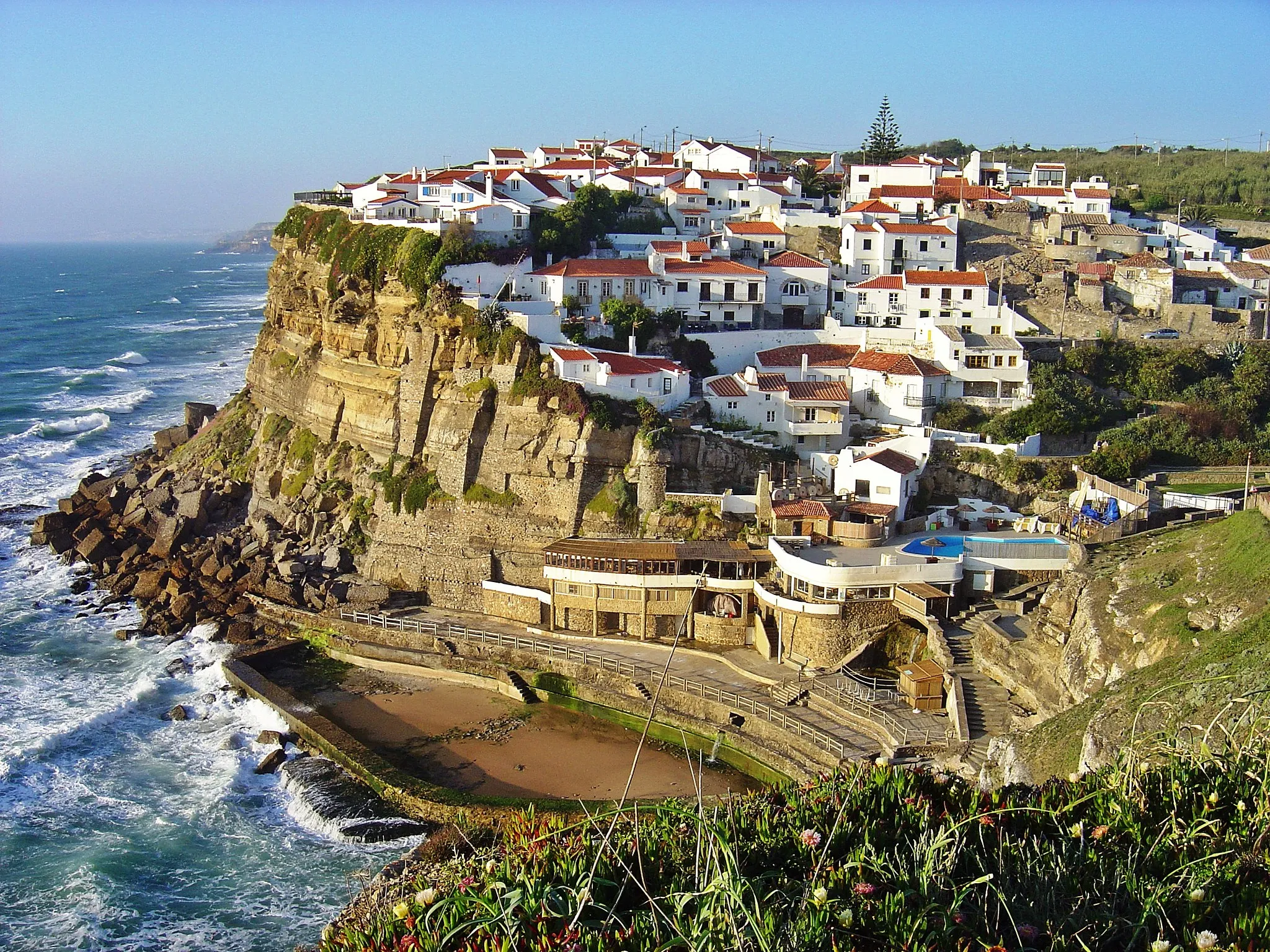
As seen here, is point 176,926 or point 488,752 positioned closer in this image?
point 176,926

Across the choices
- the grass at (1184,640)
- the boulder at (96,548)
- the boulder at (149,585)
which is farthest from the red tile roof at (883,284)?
the boulder at (96,548)

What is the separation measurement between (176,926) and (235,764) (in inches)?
Answer: 228

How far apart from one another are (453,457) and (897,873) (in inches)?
986

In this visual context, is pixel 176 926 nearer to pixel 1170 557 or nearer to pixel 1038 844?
pixel 1038 844

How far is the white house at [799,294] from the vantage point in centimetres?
4150

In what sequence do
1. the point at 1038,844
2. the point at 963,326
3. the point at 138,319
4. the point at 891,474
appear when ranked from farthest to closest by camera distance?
the point at 138,319, the point at 963,326, the point at 891,474, the point at 1038,844

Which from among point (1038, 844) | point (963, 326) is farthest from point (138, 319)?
point (1038, 844)

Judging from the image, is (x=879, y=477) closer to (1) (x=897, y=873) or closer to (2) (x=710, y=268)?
(2) (x=710, y=268)

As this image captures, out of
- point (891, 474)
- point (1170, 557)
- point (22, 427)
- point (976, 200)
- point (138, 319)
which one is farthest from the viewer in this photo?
point (138, 319)

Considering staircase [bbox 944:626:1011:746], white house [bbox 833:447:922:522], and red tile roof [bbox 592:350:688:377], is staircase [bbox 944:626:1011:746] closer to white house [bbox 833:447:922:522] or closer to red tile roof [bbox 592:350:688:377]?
white house [bbox 833:447:922:522]

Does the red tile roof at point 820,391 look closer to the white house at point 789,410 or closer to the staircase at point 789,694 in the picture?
the white house at point 789,410

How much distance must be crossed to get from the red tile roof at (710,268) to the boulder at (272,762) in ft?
70.0

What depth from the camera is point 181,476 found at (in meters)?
42.8

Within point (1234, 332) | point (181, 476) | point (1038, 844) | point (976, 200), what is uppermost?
point (976, 200)
